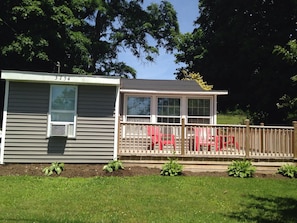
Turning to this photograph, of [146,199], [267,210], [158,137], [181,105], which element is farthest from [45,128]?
[267,210]

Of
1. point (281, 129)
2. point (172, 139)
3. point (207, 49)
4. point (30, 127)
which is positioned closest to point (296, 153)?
point (281, 129)

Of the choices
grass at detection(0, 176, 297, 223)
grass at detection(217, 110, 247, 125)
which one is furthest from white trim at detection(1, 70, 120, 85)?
grass at detection(217, 110, 247, 125)

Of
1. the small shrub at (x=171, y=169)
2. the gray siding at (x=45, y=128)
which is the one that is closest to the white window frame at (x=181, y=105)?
the gray siding at (x=45, y=128)

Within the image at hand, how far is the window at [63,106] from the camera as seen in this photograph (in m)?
9.46

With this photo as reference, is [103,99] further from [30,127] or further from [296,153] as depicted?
[296,153]

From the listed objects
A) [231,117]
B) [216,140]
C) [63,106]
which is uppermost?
[231,117]

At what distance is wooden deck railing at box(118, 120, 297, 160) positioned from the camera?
9508 millimetres

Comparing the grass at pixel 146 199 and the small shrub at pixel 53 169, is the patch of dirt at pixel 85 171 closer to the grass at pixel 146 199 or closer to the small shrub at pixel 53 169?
the small shrub at pixel 53 169

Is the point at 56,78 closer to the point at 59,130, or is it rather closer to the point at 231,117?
the point at 59,130

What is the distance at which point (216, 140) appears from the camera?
961cm

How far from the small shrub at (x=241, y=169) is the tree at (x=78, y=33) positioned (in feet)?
36.8

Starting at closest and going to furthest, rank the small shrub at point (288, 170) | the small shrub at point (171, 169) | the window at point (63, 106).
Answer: the small shrub at point (171, 169) → the small shrub at point (288, 170) → the window at point (63, 106)

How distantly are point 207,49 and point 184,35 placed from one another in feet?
12.3

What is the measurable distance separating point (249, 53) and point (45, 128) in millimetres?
14567
